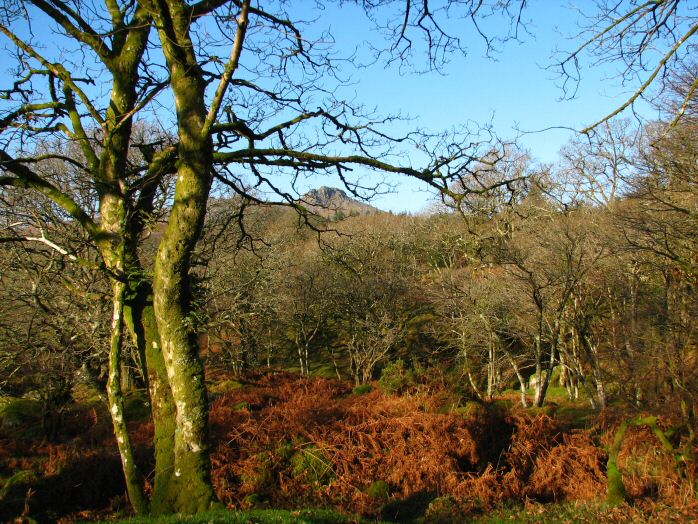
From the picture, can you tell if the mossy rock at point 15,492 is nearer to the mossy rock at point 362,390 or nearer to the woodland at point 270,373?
the woodland at point 270,373

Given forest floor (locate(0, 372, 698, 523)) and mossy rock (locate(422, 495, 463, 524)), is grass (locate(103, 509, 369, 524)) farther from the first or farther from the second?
mossy rock (locate(422, 495, 463, 524))

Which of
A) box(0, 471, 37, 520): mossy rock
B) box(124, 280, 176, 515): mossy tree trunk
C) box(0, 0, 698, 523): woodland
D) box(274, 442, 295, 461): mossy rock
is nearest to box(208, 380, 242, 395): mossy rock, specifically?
box(0, 0, 698, 523): woodland

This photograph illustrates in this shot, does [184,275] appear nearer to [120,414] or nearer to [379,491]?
[120,414]

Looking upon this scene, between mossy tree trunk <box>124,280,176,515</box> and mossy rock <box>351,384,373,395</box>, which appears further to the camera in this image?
mossy rock <box>351,384,373,395</box>

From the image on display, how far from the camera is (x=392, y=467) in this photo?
8.80 m

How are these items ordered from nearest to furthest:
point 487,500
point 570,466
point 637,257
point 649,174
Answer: point 487,500 < point 570,466 < point 649,174 < point 637,257

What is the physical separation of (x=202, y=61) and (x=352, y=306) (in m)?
22.1

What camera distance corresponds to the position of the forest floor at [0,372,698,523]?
7.15m

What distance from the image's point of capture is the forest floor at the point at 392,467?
7.15m

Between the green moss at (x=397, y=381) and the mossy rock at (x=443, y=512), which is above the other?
the green moss at (x=397, y=381)

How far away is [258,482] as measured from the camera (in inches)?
318

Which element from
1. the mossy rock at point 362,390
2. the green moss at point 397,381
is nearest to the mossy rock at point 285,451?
the green moss at point 397,381

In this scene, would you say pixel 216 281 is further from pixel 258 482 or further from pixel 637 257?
pixel 637 257

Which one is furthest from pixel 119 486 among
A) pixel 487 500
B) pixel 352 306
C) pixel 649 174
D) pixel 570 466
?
pixel 352 306
